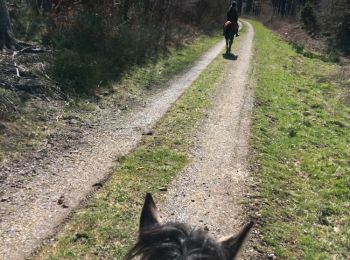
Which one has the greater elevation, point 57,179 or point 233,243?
point 233,243

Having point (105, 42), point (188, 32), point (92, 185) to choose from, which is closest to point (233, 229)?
point (92, 185)

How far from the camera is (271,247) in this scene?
5.60m

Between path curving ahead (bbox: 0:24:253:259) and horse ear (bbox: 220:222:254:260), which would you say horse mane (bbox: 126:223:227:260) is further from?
path curving ahead (bbox: 0:24:253:259)

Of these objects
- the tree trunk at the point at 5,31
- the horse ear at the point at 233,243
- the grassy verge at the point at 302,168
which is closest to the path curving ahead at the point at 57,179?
the grassy verge at the point at 302,168

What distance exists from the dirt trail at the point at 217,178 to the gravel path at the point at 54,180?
4.41ft

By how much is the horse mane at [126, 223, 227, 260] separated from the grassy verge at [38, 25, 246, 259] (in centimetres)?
292

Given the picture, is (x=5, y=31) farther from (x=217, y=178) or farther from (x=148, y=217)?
(x=148, y=217)

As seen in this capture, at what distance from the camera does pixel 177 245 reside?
7.45 ft

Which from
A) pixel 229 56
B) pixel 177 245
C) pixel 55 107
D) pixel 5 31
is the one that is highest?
pixel 177 245

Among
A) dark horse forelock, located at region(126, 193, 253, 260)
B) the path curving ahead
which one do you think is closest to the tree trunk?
the path curving ahead

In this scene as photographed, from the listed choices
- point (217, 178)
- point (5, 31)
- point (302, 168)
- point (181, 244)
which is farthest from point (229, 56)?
point (181, 244)

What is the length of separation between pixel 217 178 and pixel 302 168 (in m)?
1.88

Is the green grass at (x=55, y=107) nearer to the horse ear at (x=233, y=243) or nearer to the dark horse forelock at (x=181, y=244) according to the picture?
the dark horse forelock at (x=181, y=244)

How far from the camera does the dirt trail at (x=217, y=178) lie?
622 centimetres
